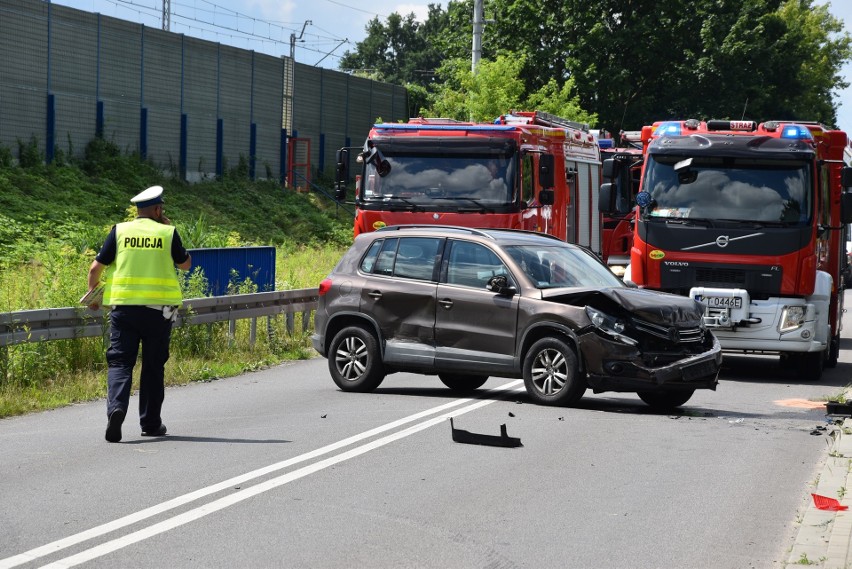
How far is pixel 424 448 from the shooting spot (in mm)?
10062

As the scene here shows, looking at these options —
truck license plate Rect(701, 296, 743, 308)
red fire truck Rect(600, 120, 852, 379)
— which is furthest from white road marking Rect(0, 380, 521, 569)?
red fire truck Rect(600, 120, 852, 379)

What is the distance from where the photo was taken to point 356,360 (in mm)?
13695

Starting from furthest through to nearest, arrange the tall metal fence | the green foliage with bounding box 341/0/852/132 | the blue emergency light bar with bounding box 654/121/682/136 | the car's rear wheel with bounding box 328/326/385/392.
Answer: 1. the green foliage with bounding box 341/0/852/132
2. the tall metal fence
3. the blue emergency light bar with bounding box 654/121/682/136
4. the car's rear wheel with bounding box 328/326/385/392

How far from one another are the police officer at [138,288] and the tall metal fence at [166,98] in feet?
94.6

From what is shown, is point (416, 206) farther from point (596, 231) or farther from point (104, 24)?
point (104, 24)

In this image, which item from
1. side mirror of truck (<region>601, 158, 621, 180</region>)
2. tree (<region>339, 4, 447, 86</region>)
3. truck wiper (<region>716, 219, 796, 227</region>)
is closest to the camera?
truck wiper (<region>716, 219, 796, 227</region>)

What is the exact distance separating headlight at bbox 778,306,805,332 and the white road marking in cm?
587

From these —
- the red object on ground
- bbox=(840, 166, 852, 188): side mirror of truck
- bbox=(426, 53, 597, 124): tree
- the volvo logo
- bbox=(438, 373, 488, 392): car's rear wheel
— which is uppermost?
bbox=(426, 53, 597, 124): tree

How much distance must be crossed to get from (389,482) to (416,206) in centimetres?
1085

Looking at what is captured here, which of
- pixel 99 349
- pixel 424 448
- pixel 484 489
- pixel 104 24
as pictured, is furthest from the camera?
pixel 104 24

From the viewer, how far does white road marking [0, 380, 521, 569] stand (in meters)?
6.54

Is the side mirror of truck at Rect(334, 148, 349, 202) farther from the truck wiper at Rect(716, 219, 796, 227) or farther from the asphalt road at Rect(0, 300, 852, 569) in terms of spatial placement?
the asphalt road at Rect(0, 300, 852, 569)

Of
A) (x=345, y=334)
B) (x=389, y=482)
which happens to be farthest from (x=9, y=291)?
(x=389, y=482)

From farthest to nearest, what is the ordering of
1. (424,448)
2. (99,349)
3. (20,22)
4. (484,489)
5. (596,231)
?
(20,22)
(596,231)
(99,349)
(424,448)
(484,489)
